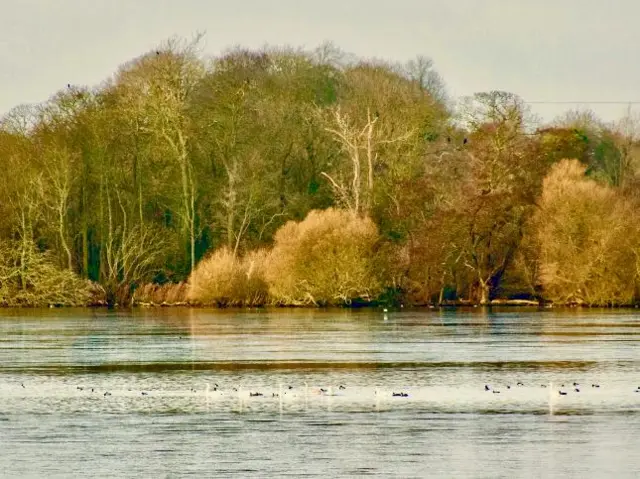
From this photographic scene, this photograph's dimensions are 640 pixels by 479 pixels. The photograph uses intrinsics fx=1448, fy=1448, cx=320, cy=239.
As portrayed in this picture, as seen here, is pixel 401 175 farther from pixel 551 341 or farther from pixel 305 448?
pixel 305 448

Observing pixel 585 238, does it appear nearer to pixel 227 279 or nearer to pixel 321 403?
pixel 227 279

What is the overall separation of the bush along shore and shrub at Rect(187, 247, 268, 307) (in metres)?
0.09

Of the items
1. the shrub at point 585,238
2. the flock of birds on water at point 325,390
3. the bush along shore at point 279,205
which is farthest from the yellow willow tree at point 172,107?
the flock of birds on water at point 325,390

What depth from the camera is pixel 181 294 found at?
2731 inches

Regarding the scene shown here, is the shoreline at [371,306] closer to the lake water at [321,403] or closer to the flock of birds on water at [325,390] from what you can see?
the lake water at [321,403]

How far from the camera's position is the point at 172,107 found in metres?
67.8

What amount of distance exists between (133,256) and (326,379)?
133 feet

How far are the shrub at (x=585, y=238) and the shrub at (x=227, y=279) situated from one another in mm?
13029

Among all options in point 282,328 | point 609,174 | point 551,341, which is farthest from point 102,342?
point 609,174

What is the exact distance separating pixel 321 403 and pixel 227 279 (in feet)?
137

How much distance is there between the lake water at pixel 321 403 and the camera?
60.4 feet

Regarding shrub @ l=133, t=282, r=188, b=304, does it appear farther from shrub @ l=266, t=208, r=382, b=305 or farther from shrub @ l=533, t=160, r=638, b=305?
shrub @ l=533, t=160, r=638, b=305

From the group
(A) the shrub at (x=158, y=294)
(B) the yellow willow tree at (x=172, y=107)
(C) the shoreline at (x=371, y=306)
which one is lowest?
(C) the shoreline at (x=371, y=306)

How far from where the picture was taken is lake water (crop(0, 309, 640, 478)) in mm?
18422
